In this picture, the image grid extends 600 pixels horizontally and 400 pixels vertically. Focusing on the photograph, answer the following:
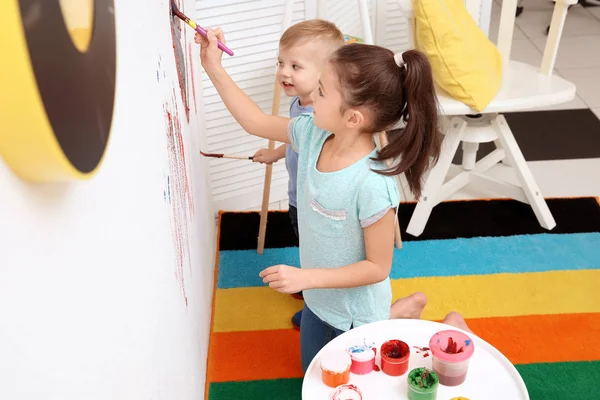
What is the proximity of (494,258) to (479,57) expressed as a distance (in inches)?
24.4

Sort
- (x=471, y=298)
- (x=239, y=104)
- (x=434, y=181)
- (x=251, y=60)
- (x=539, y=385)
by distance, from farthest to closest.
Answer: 1. (x=434, y=181)
2. (x=251, y=60)
3. (x=471, y=298)
4. (x=539, y=385)
5. (x=239, y=104)

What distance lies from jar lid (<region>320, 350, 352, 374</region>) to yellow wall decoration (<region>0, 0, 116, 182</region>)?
67 cm

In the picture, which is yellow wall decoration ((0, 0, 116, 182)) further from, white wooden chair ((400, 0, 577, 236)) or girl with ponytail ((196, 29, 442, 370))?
white wooden chair ((400, 0, 577, 236))

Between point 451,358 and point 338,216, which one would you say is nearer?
point 451,358

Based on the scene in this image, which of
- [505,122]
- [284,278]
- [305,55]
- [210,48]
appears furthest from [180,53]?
[505,122]

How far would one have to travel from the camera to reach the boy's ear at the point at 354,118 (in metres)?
1.17

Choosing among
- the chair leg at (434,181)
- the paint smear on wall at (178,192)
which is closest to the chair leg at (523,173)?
the chair leg at (434,181)

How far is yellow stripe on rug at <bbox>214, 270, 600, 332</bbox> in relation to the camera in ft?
6.07

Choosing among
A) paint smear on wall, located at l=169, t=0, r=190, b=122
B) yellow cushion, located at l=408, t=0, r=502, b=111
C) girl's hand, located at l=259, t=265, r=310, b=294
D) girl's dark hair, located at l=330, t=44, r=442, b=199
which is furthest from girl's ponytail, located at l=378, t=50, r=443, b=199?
yellow cushion, located at l=408, t=0, r=502, b=111

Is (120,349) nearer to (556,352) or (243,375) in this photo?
(243,375)

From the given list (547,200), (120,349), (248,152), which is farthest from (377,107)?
(547,200)

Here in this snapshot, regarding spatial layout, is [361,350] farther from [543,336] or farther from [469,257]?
[469,257]

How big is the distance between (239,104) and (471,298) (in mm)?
932

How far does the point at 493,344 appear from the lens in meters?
1.74
